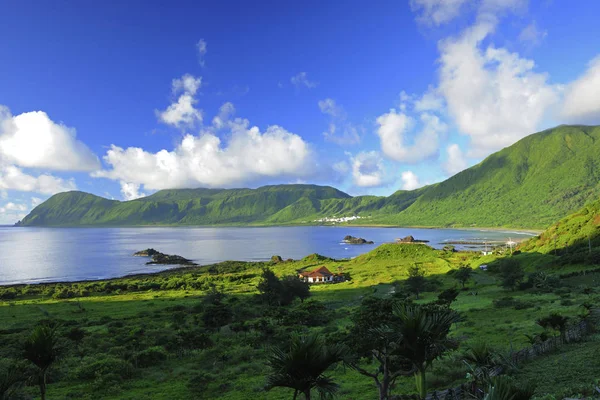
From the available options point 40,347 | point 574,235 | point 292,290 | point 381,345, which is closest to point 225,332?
point 292,290

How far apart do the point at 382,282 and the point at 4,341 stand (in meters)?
63.3

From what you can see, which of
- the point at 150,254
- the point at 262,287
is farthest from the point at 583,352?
the point at 150,254

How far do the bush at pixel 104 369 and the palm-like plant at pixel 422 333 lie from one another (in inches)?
870

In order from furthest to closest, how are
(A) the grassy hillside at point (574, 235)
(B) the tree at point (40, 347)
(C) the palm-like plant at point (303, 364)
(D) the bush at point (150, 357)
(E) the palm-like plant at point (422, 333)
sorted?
(A) the grassy hillside at point (574, 235) < (D) the bush at point (150, 357) < (B) the tree at point (40, 347) < (E) the palm-like plant at point (422, 333) < (C) the palm-like plant at point (303, 364)

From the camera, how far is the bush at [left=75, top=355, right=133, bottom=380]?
24422 millimetres

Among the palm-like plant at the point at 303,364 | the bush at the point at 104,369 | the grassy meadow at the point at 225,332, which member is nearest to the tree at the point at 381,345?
the palm-like plant at the point at 303,364

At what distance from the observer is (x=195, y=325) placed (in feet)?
140

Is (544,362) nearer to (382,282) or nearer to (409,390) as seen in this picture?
(409,390)

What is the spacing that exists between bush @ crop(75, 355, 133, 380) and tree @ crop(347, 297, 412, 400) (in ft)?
55.8

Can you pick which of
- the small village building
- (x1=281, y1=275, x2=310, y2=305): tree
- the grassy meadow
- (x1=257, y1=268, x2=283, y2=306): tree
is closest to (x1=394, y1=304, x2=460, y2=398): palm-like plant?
the grassy meadow

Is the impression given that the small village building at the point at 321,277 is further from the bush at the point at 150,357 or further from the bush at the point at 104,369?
the bush at the point at 104,369

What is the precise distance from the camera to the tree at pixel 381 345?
1120cm

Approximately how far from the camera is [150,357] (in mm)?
28406

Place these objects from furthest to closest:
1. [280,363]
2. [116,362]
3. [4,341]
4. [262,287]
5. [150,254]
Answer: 1. [150,254]
2. [262,287]
3. [4,341]
4. [116,362]
5. [280,363]
